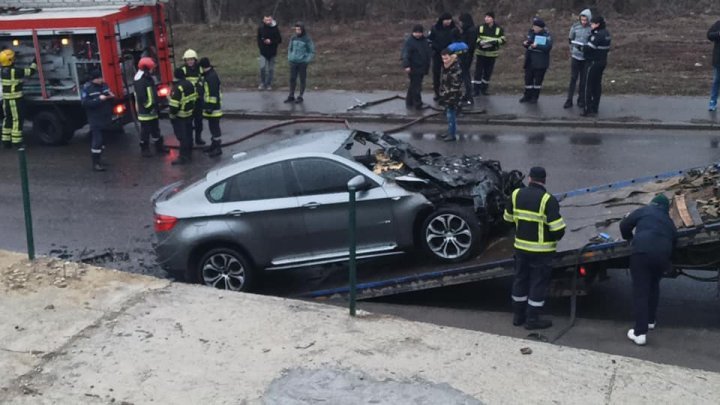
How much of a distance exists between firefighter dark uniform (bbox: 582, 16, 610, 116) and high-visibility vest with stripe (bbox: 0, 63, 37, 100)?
983 cm

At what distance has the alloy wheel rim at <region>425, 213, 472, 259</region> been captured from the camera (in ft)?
31.3

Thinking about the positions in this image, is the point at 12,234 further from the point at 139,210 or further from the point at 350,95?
the point at 350,95

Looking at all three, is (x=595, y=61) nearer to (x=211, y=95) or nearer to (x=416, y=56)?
(x=416, y=56)

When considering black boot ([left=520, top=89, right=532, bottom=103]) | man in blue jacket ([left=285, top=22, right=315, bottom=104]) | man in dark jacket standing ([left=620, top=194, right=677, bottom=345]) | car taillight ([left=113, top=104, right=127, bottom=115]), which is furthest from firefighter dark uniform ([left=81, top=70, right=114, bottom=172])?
man in dark jacket standing ([left=620, top=194, right=677, bottom=345])

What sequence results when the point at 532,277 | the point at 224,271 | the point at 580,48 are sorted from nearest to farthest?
the point at 532,277
the point at 224,271
the point at 580,48

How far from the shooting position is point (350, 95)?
63.9 feet

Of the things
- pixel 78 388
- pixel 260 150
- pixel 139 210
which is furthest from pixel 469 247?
pixel 139 210

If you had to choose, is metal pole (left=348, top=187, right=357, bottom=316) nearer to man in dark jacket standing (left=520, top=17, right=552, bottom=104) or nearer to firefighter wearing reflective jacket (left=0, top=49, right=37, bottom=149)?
firefighter wearing reflective jacket (left=0, top=49, right=37, bottom=149)

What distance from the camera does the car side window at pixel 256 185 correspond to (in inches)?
386

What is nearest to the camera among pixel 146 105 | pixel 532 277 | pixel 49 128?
pixel 532 277

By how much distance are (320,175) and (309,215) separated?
1.44 ft

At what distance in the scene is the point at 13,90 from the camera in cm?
1588

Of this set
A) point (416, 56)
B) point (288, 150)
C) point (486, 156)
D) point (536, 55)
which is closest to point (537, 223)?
point (288, 150)

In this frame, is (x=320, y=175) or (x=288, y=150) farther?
(x=288, y=150)
